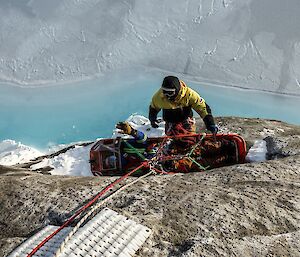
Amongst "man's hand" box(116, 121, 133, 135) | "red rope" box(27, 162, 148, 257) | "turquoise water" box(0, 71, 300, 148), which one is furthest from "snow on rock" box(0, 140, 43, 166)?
"red rope" box(27, 162, 148, 257)

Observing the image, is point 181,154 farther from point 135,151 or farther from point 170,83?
point 170,83

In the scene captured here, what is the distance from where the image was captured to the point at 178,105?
7.51 m

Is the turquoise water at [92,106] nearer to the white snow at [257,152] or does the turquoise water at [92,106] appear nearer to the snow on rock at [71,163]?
the snow on rock at [71,163]

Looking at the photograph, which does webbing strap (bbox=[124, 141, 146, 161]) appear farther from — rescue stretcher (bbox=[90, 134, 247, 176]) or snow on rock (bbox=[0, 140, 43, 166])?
snow on rock (bbox=[0, 140, 43, 166])

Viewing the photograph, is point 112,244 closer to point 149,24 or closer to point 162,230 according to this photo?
point 162,230

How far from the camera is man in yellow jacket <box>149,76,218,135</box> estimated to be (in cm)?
684

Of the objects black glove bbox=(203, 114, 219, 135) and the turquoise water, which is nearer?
black glove bbox=(203, 114, 219, 135)

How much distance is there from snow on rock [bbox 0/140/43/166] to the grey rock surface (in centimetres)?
462

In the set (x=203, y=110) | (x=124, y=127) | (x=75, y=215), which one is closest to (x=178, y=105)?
(x=203, y=110)

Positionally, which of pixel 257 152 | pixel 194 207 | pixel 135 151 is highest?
pixel 194 207

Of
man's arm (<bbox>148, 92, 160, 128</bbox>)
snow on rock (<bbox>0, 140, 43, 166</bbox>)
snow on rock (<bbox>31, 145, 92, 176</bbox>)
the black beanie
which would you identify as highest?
the black beanie

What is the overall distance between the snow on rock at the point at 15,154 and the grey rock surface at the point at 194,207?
4.62 meters

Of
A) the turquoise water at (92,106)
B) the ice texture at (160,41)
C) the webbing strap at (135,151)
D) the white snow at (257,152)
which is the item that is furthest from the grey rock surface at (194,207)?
the ice texture at (160,41)

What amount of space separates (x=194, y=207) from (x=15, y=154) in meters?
7.30
